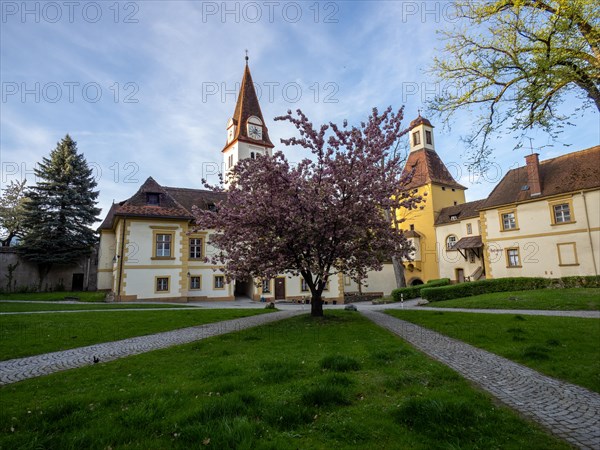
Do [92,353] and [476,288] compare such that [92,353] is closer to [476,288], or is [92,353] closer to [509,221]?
[476,288]

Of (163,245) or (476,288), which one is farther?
(163,245)

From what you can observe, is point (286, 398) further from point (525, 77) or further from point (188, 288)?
point (188, 288)

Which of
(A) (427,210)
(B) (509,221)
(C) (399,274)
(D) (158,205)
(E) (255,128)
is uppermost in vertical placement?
(E) (255,128)

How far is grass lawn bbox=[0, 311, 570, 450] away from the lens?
3.31 metres

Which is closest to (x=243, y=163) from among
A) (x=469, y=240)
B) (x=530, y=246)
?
(x=530, y=246)

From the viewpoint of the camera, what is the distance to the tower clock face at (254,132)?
48216 mm

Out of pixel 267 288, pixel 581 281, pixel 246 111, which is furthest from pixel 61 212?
pixel 581 281

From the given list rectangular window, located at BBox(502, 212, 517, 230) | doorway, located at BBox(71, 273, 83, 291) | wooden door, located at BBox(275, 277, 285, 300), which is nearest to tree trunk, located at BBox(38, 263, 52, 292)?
doorway, located at BBox(71, 273, 83, 291)

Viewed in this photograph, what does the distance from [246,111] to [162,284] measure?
3008 cm

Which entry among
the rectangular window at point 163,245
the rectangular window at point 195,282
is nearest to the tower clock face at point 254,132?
the rectangular window at point 163,245

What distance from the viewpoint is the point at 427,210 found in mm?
42281

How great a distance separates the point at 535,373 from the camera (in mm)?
5613

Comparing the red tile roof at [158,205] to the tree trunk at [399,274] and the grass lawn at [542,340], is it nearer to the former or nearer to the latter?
the tree trunk at [399,274]

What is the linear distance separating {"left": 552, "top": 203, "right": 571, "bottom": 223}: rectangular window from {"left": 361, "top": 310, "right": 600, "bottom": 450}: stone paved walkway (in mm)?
23235
